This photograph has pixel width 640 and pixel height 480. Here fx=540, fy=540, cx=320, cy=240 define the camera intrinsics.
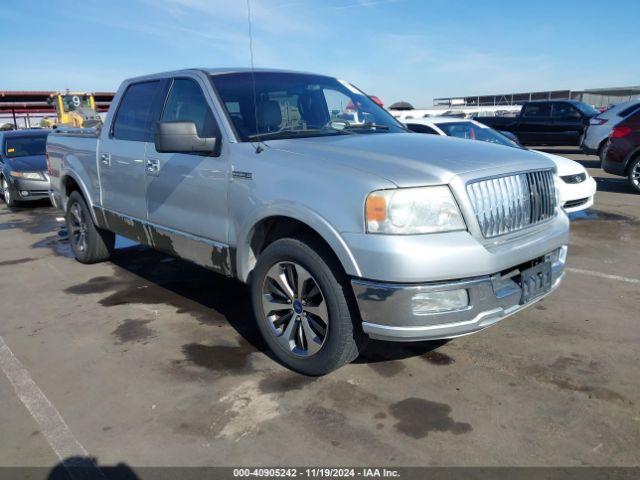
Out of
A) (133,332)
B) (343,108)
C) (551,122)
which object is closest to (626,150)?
(343,108)

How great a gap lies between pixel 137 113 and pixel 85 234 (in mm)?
2031

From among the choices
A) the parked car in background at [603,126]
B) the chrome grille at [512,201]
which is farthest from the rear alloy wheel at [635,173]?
the chrome grille at [512,201]

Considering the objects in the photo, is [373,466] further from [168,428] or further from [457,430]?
[168,428]

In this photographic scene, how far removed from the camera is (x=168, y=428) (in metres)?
2.97

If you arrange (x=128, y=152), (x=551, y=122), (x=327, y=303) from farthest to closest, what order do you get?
(x=551, y=122), (x=128, y=152), (x=327, y=303)

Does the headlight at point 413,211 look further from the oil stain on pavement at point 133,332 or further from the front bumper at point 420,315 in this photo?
the oil stain on pavement at point 133,332

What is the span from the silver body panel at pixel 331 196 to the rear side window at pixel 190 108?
0.08 meters

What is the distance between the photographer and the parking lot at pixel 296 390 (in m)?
2.74

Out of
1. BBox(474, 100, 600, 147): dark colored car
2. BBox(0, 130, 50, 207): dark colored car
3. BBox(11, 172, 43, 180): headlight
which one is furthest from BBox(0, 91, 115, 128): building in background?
BBox(474, 100, 600, 147): dark colored car

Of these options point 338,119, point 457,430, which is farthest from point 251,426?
point 338,119

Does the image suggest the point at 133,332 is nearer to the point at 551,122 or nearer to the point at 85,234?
the point at 85,234

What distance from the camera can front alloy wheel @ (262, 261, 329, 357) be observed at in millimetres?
3299

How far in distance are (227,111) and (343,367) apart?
6.50 feet

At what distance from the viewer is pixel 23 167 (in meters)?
11.1
